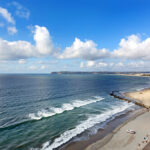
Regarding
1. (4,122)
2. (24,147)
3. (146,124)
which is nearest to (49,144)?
(24,147)

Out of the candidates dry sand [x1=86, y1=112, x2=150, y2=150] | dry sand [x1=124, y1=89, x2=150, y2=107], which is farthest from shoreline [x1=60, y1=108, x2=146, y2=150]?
dry sand [x1=124, y1=89, x2=150, y2=107]

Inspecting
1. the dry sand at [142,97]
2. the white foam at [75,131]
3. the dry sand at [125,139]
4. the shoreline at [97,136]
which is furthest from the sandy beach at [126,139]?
the dry sand at [142,97]

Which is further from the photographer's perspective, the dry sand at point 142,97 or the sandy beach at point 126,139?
Answer: the dry sand at point 142,97

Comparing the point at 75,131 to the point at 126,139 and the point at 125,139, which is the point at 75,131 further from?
the point at 126,139

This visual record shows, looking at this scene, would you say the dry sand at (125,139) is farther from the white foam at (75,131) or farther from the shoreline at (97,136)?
the white foam at (75,131)

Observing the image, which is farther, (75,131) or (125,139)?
(75,131)

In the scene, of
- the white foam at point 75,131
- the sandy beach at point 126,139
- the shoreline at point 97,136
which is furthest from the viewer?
the white foam at point 75,131

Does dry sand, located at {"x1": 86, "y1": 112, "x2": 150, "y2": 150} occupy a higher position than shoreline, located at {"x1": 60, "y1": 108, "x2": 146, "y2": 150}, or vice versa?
dry sand, located at {"x1": 86, "y1": 112, "x2": 150, "y2": 150}

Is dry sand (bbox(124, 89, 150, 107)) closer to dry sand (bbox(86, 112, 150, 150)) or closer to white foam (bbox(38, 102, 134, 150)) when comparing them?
dry sand (bbox(86, 112, 150, 150))

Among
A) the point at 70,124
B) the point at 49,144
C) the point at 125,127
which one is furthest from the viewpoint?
the point at 70,124

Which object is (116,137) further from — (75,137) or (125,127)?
(75,137)

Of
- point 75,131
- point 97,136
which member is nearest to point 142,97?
point 97,136
